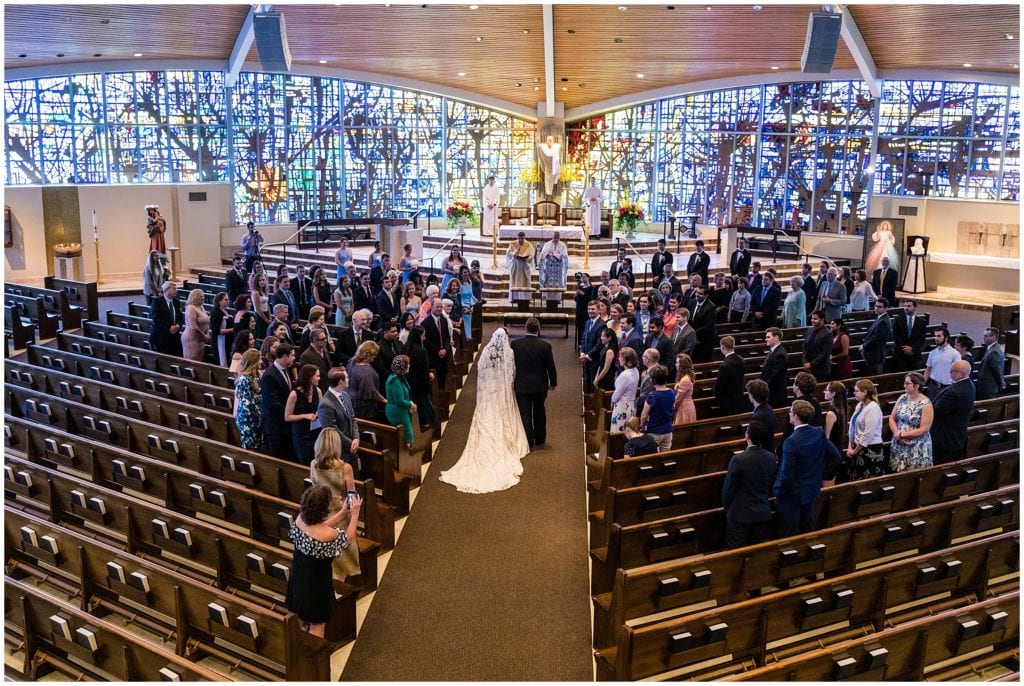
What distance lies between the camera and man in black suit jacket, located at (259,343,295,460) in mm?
6688

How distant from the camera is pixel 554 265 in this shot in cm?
1536

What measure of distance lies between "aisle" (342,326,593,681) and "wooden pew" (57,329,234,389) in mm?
2495

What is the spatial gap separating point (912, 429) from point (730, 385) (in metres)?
1.73

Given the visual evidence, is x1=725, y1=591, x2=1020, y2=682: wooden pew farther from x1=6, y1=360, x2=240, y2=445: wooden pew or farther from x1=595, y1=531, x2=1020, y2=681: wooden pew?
x1=6, y1=360, x2=240, y2=445: wooden pew

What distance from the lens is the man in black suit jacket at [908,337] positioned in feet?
34.9

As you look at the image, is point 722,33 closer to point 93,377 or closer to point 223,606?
point 93,377

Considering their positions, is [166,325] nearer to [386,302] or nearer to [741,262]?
[386,302]

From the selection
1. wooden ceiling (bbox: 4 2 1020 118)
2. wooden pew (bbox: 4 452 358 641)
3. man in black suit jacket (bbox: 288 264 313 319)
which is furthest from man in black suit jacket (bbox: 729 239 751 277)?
wooden pew (bbox: 4 452 358 641)

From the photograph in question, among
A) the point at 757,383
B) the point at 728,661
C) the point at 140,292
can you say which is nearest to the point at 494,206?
the point at 140,292

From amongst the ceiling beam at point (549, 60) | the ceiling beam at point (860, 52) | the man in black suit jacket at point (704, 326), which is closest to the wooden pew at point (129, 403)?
the man in black suit jacket at point (704, 326)

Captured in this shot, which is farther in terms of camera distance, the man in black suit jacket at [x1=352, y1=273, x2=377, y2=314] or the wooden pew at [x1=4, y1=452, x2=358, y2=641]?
the man in black suit jacket at [x1=352, y1=273, x2=377, y2=314]

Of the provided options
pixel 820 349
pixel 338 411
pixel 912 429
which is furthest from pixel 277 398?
pixel 820 349

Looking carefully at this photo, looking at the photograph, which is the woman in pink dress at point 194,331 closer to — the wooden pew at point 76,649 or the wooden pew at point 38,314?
the wooden pew at point 38,314

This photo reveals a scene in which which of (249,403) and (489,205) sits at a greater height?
(489,205)
